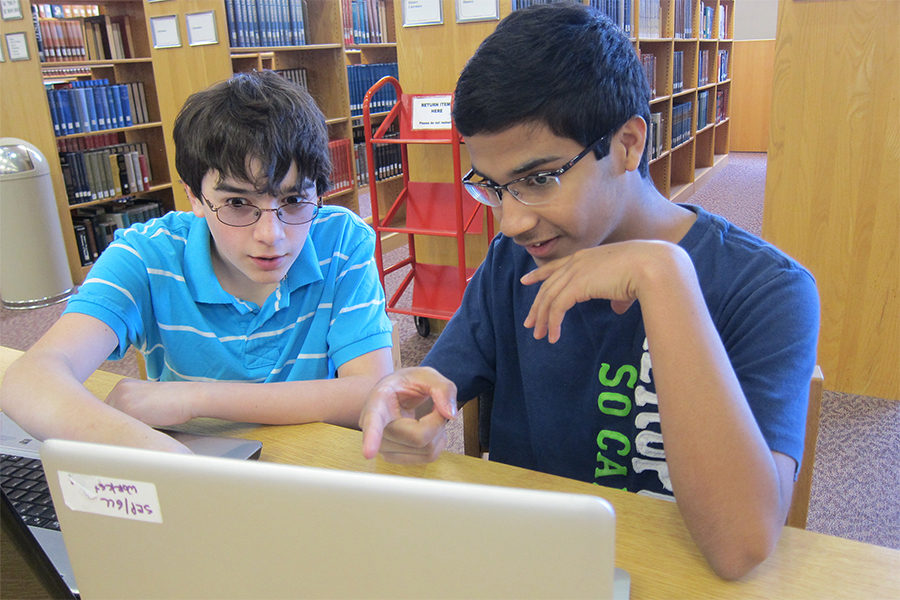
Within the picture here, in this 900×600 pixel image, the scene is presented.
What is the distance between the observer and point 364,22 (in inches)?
194

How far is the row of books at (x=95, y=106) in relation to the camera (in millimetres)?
3969

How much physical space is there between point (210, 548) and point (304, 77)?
439cm

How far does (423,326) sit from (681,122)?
337cm

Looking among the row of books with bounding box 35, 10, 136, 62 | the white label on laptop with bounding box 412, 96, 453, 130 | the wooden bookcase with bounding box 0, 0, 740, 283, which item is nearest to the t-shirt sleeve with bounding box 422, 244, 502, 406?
the white label on laptop with bounding box 412, 96, 453, 130

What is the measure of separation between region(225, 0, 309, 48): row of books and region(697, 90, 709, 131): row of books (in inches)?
149

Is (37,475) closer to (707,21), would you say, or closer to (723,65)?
(707,21)

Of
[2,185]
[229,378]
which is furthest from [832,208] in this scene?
[2,185]

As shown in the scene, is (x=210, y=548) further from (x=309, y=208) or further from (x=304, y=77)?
(x=304, y=77)

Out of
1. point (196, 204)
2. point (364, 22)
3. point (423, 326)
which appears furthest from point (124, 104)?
point (196, 204)

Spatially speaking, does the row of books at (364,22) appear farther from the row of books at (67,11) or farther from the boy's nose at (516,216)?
the boy's nose at (516,216)

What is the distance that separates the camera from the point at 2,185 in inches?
135

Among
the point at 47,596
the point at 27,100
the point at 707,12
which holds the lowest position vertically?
the point at 47,596

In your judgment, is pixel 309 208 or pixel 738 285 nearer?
pixel 738 285

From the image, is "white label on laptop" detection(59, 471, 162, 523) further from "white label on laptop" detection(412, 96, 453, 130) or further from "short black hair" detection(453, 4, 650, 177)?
"white label on laptop" detection(412, 96, 453, 130)
